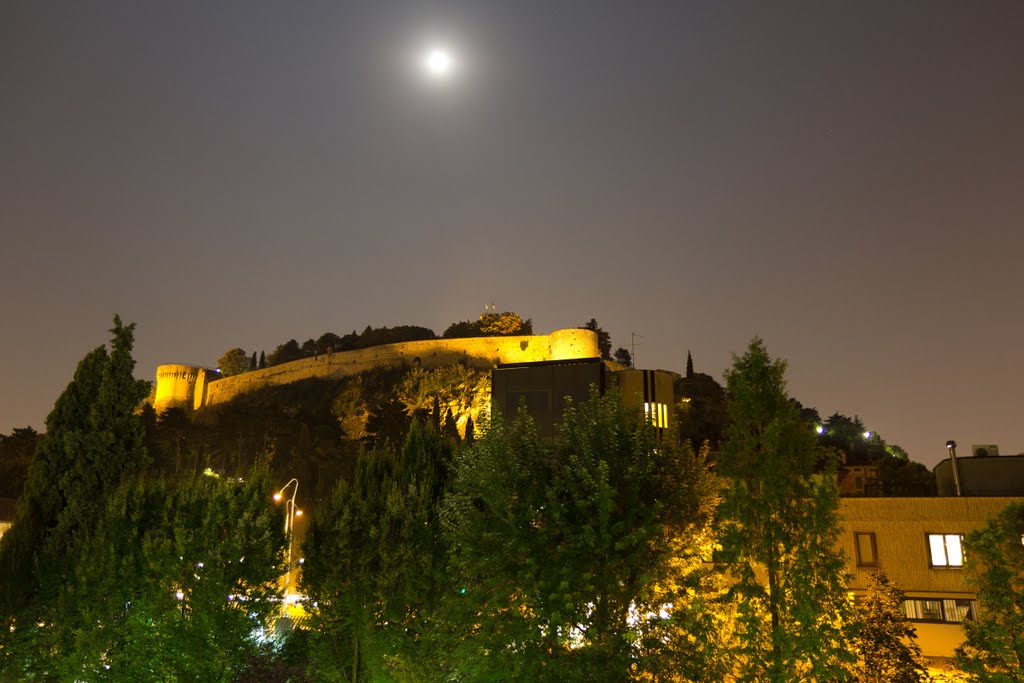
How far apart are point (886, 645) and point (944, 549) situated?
818 cm

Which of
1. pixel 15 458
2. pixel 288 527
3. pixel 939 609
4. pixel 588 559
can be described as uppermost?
pixel 15 458

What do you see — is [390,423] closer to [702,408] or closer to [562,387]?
[702,408]

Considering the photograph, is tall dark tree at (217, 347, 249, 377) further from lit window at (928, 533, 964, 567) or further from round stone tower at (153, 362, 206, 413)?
lit window at (928, 533, 964, 567)

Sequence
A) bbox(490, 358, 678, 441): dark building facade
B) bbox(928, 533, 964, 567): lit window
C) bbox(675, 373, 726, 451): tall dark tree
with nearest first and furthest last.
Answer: bbox(928, 533, 964, 567): lit window → bbox(490, 358, 678, 441): dark building facade → bbox(675, 373, 726, 451): tall dark tree

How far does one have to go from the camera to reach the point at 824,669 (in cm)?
1205

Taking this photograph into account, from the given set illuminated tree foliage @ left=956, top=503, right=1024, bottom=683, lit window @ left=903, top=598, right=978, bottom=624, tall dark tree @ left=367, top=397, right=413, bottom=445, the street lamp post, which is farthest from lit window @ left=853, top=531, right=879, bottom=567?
tall dark tree @ left=367, top=397, right=413, bottom=445

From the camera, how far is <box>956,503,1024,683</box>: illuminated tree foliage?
1423cm

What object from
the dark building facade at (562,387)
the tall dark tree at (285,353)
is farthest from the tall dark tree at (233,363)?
the dark building facade at (562,387)

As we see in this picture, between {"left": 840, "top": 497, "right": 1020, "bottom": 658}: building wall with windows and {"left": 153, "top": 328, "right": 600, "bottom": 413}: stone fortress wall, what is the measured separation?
55.2 m

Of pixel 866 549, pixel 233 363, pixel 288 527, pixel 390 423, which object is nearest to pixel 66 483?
pixel 288 527

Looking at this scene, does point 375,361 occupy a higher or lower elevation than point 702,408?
higher

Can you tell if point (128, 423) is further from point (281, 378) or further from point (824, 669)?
point (281, 378)

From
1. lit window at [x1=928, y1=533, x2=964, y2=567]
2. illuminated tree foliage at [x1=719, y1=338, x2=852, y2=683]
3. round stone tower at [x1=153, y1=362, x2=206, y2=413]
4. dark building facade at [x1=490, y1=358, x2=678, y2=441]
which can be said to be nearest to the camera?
illuminated tree foliage at [x1=719, y1=338, x2=852, y2=683]

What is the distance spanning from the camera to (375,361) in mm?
99625
